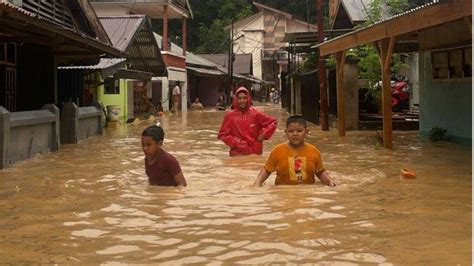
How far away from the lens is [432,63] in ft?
47.9

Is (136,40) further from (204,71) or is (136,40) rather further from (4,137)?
(4,137)

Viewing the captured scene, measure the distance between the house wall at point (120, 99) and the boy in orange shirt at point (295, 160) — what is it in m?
20.1

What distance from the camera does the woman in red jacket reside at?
10289 mm

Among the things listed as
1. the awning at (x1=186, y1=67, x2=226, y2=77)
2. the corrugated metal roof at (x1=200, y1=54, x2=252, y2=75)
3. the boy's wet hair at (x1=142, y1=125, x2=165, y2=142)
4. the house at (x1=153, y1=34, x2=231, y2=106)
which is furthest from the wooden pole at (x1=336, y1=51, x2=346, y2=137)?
the corrugated metal roof at (x1=200, y1=54, x2=252, y2=75)

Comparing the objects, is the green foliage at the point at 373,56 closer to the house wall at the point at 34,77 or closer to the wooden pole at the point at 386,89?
the wooden pole at the point at 386,89

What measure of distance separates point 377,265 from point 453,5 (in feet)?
18.3

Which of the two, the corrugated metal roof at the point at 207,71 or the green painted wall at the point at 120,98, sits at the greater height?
the corrugated metal roof at the point at 207,71

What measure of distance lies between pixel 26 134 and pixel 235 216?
676 centimetres

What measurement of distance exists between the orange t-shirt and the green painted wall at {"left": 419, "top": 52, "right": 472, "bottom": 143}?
6.88m

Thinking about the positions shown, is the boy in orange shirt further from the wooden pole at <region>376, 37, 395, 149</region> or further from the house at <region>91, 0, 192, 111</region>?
the house at <region>91, 0, 192, 111</region>

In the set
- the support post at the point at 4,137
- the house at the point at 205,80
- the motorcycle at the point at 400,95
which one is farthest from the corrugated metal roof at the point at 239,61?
the support post at the point at 4,137

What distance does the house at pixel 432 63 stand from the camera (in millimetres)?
11242

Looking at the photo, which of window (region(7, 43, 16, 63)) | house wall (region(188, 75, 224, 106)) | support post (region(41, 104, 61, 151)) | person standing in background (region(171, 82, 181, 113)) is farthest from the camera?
house wall (region(188, 75, 224, 106))

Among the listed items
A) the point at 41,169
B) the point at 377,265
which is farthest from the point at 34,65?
the point at 377,265
